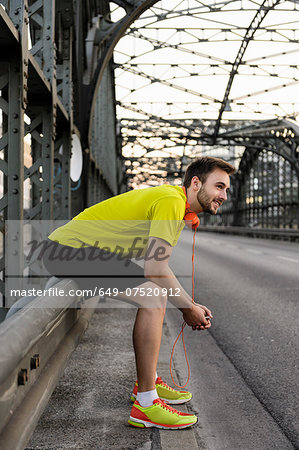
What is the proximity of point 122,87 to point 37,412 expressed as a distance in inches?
1175

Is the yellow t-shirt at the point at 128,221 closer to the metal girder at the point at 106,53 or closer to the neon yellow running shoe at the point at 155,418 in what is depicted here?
the neon yellow running shoe at the point at 155,418

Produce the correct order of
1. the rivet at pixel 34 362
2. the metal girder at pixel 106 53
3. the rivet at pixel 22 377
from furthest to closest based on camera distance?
the metal girder at pixel 106 53, the rivet at pixel 34 362, the rivet at pixel 22 377

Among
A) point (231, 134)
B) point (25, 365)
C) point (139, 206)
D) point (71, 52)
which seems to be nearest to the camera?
point (25, 365)

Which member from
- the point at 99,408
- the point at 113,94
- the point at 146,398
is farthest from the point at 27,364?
the point at 113,94

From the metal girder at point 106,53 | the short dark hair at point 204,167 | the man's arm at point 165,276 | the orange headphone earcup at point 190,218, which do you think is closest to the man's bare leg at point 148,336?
the man's arm at point 165,276

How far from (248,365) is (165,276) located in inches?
80.2

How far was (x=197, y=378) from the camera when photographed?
14.5 ft

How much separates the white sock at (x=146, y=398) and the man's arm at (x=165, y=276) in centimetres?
→ 48

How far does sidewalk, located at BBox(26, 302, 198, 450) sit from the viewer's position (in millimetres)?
2914

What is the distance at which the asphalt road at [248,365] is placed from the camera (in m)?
3.28

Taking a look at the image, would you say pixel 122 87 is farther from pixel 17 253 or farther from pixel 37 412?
pixel 37 412

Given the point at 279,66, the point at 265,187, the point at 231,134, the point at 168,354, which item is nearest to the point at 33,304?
the point at 168,354

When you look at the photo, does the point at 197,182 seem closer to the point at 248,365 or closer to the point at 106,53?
the point at 248,365

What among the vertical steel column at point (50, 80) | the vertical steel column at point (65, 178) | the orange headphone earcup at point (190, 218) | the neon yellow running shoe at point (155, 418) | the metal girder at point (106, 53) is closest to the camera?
the neon yellow running shoe at point (155, 418)
